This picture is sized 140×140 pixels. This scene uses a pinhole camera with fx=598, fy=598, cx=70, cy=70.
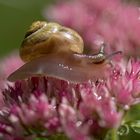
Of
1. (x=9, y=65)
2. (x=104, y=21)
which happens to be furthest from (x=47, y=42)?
(x=104, y=21)

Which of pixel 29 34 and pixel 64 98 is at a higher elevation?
pixel 29 34

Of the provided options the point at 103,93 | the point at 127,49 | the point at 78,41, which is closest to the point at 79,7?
the point at 127,49

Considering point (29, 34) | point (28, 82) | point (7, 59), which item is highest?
point (29, 34)

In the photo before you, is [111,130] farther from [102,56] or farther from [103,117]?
[102,56]

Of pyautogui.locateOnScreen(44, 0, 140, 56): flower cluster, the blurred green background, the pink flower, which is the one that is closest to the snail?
pyautogui.locateOnScreen(44, 0, 140, 56): flower cluster

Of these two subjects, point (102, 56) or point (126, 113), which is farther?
point (102, 56)

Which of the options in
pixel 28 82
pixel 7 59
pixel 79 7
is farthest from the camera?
pixel 79 7

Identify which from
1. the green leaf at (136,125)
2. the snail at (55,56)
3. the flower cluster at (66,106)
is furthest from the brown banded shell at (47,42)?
the green leaf at (136,125)
